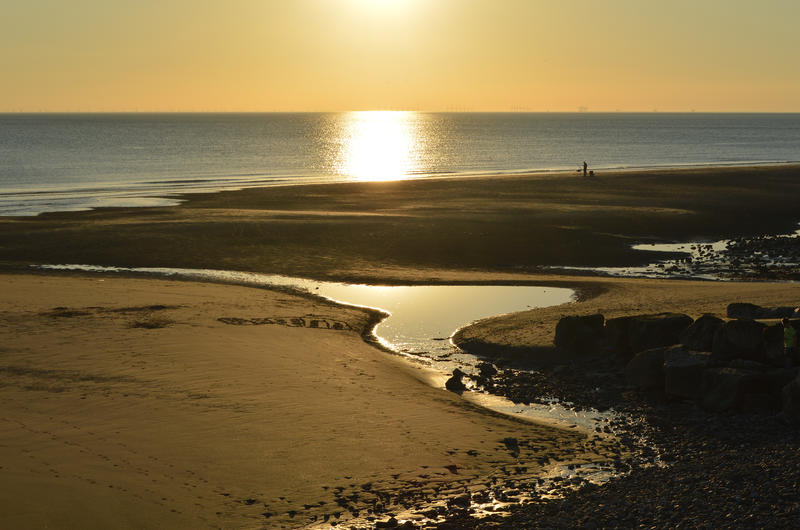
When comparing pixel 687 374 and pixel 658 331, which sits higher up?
pixel 658 331

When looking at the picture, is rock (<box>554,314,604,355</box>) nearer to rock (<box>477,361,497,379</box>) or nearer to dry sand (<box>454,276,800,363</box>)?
dry sand (<box>454,276,800,363</box>)

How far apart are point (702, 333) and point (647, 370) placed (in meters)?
1.65

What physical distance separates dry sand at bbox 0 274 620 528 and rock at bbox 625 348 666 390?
3985 mm

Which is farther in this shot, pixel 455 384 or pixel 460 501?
pixel 455 384

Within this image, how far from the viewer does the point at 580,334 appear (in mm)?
24703

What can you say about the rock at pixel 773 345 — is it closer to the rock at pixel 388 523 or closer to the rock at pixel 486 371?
the rock at pixel 486 371

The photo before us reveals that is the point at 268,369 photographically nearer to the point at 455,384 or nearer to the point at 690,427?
the point at 455,384

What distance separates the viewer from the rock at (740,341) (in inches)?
797

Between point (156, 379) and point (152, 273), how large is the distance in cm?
1815

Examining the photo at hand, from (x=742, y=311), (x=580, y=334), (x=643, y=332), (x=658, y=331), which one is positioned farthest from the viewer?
(x=742, y=311)

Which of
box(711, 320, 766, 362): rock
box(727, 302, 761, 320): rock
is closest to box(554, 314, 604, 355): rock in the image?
box(727, 302, 761, 320): rock

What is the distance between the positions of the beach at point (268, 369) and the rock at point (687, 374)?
3125 millimetres

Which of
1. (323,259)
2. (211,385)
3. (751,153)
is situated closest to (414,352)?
(211,385)

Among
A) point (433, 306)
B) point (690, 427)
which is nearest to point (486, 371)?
point (690, 427)
